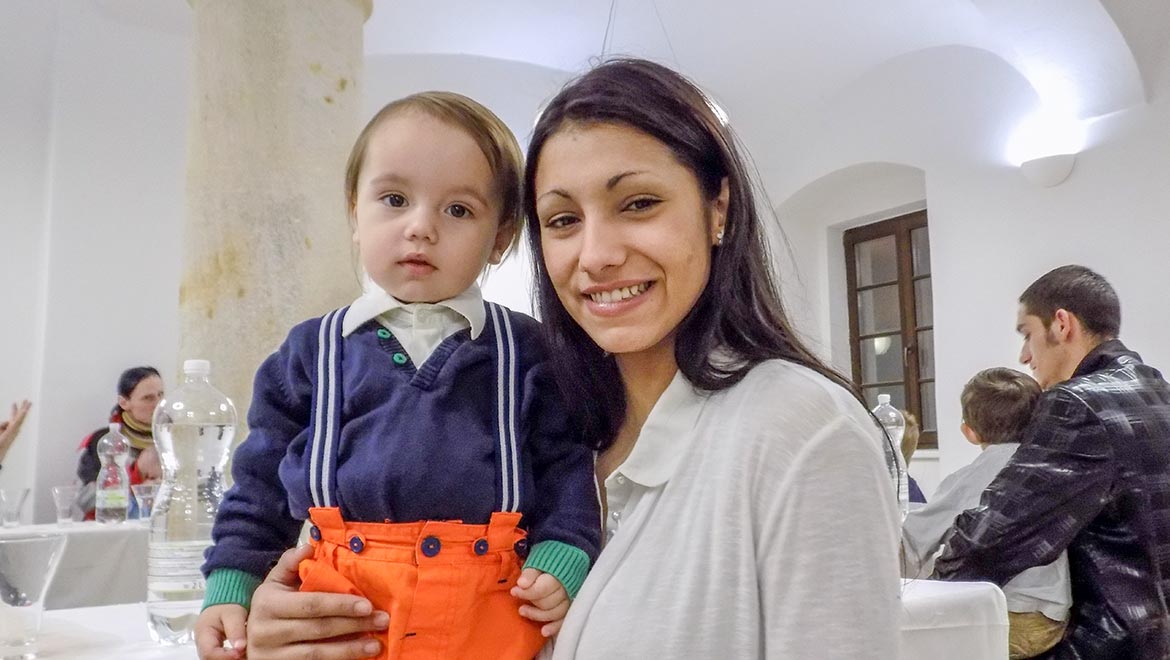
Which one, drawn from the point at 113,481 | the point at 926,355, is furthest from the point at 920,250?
the point at 113,481

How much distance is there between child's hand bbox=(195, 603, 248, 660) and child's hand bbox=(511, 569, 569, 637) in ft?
1.19

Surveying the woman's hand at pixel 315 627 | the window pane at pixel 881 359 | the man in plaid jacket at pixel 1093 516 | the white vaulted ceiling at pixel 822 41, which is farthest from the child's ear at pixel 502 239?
the window pane at pixel 881 359

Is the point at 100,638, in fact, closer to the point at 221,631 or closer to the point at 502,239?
the point at 221,631

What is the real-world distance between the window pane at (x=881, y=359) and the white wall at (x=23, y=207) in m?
5.73

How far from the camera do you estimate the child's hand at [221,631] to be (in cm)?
125

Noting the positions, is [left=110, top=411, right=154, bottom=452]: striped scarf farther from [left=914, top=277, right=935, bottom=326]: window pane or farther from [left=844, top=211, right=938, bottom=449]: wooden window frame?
[left=914, top=277, right=935, bottom=326]: window pane

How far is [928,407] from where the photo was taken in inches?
272

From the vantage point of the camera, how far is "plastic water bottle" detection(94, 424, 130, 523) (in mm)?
4109

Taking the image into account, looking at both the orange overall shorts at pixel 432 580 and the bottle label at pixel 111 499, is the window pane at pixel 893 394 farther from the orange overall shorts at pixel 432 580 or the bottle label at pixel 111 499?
the orange overall shorts at pixel 432 580

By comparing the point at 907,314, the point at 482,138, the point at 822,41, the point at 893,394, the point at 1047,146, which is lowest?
the point at 893,394

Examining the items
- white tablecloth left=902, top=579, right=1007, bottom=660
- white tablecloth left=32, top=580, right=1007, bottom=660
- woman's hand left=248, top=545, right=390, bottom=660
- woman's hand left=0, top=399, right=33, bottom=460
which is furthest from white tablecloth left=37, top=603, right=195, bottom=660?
woman's hand left=0, top=399, right=33, bottom=460

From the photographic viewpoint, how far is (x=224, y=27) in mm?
2645

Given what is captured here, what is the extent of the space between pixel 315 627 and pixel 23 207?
19.2 ft

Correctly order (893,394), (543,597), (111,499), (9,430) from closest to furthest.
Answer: (543,597) → (111,499) → (9,430) → (893,394)
